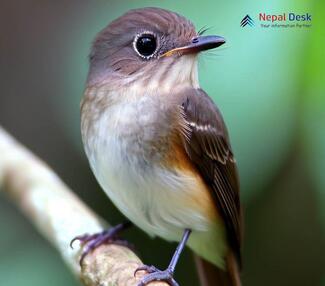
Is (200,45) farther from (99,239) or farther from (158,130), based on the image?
(99,239)

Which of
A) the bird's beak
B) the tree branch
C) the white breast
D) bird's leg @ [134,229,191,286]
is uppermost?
the bird's beak

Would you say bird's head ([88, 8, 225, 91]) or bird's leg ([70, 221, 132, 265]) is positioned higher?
bird's head ([88, 8, 225, 91])

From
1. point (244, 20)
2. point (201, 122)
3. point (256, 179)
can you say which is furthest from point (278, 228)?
point (244, 20)

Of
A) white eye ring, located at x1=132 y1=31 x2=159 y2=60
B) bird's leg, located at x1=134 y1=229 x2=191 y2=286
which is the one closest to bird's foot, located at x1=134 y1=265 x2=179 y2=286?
bird's leg, located at x1=134 y1=229 x2=191 y2=286

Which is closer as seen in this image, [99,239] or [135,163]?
[135,163]

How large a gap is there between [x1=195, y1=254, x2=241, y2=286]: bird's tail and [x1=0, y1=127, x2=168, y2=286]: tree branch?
0.23m

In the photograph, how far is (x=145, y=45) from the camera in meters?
1.25

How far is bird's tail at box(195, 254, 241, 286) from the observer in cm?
143

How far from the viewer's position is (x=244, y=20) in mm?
1254

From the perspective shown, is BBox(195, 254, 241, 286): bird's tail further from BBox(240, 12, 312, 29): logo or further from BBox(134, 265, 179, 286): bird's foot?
BBox(240, 12, 312, 29): logo

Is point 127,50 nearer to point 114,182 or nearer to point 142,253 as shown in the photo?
point 114,182

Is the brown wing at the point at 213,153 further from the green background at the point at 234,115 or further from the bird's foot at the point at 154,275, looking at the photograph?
the bird's foot at the point at 154,275

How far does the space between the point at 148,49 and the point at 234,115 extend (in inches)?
8.1

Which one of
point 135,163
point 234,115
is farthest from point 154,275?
point 234,115
